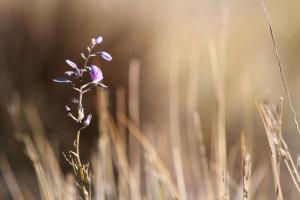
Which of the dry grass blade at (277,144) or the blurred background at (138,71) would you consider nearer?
the dry grass blade at (277,144)

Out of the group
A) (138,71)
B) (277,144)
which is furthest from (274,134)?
(138,71)

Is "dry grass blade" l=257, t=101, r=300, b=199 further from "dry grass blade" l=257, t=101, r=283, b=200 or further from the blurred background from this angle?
the blurred background

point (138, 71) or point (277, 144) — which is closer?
point (277, 144)

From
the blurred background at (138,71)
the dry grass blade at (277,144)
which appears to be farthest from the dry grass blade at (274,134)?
the blurred background at (138,71)

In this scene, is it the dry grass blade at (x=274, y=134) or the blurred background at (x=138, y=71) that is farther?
the blurred background at (x=138, y=71)

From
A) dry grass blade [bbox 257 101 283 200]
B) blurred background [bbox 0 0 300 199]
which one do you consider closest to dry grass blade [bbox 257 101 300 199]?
dry grass blade [bbox 257 101 283 200]

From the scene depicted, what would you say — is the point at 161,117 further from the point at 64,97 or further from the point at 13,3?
the point at 13,3

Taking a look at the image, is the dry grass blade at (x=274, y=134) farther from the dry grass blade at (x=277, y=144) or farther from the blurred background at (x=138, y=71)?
the blurred background at (x=138, y=71)

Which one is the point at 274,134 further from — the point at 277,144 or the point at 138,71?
the point at 138,71
